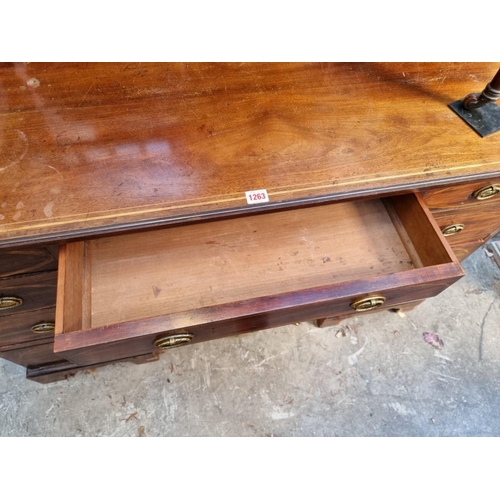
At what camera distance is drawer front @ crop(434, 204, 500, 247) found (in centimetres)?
91

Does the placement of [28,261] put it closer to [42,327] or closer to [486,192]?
[42,327]

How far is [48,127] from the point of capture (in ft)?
2.24

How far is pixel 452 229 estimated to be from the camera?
0.95 m

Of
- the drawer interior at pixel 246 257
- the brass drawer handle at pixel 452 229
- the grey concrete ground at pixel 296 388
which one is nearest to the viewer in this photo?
the drawer interior at pixel 246 257

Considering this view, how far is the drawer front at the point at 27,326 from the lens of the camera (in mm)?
813

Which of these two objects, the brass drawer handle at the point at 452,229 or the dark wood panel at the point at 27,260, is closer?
the dark wood panel at the point at 27,260

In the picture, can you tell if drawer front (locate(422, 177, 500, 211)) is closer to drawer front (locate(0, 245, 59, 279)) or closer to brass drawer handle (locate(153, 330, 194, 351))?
brass drawer handle (locate(153, 330, 194, 351))

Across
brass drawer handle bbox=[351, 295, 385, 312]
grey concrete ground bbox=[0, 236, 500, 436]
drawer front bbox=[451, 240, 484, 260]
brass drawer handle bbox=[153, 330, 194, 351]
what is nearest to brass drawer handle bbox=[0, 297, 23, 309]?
brass drawer handle bbox=[153, 330, 194, 351]

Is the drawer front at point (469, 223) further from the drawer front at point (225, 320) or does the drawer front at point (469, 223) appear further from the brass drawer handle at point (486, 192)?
the drawer front at point (225, 320)

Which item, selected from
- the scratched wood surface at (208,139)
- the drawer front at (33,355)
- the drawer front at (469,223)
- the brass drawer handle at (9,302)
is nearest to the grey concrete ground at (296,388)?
the drawer front at (33,355)

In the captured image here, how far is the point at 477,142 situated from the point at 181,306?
A: 0.65 meters

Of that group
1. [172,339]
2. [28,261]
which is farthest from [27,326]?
[172,339]

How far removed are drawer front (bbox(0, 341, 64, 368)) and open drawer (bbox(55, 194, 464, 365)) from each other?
391 millimetres

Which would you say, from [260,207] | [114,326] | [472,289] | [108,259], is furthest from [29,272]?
[472,289]
